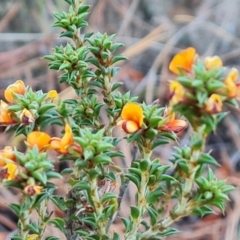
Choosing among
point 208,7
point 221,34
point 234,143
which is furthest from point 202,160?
point 208,7

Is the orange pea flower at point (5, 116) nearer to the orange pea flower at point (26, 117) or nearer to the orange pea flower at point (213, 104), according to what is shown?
the orange pea flower at point (26, 117)

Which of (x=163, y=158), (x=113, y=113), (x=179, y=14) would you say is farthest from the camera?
(x=179, y=14)

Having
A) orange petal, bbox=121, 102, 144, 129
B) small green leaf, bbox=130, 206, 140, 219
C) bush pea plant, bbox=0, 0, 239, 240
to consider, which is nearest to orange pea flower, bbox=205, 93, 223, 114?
bush pea plant, bbox=0, 0, 239, 240

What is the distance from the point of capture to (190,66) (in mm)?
616

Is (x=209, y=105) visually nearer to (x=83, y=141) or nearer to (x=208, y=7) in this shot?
(x=83, y=141)

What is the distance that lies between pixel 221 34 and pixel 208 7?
0.88 ft

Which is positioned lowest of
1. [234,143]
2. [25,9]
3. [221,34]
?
[234,143]

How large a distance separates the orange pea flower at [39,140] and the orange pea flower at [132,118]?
0.32 ft

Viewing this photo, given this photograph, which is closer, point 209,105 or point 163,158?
point 209,105

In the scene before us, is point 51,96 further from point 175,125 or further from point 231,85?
point 231,85

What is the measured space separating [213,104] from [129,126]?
0.45ft

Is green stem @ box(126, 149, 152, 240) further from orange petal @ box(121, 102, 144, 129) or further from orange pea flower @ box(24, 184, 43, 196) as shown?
orange pea flower @ box(24, 184, 43, 196)

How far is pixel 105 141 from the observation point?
68cm

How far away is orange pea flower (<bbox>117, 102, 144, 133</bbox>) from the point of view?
0.68m
